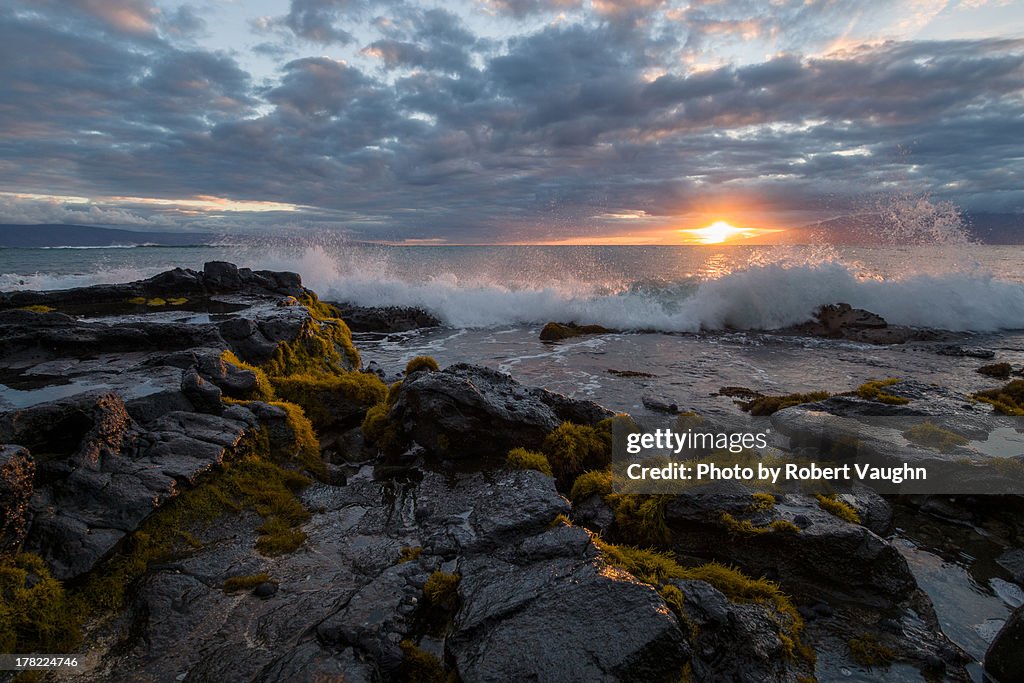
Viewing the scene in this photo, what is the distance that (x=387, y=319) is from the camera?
3234 centimetres

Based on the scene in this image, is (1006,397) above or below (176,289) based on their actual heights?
below

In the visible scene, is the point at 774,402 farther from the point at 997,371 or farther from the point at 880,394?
the point at 997,371

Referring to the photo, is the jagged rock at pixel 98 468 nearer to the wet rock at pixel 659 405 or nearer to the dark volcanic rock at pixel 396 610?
the dark volcanic rock at pixel 396 610

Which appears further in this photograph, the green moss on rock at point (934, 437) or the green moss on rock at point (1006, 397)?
the green moss on rock at point (1006, 397)

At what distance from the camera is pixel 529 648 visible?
14.4 feet

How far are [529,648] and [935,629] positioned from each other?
507 centimetres

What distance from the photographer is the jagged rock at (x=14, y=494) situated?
5.07m

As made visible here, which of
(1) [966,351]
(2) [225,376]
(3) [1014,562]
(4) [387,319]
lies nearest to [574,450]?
(3) [1014,562]

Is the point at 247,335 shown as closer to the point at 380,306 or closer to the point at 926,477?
the point at 926,477

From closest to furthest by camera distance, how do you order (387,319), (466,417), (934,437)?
(466,417) < (934,437) < (387,319)

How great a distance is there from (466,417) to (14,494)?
6.48 meters

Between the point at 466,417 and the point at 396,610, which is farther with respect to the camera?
the point at 466,417

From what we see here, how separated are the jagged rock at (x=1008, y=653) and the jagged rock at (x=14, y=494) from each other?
10272 mm

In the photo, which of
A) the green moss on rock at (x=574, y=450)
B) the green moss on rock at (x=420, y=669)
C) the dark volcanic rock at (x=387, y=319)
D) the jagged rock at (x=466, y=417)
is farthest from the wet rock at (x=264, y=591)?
the dark volcanic rock at (x=387, y=319)
